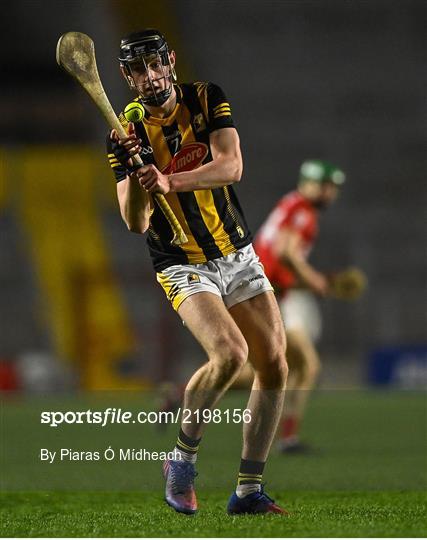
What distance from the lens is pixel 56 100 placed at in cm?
1834

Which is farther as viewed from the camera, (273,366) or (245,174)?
(245,174)

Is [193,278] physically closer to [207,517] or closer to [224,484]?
[207,517]

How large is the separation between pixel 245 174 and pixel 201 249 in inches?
478

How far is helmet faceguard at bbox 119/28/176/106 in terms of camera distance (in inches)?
162

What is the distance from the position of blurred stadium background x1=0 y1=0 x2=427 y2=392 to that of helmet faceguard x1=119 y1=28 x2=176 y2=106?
10.5 meters

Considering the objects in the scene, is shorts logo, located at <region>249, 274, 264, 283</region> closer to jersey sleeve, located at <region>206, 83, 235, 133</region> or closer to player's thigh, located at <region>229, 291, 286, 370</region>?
player's thigh, located at <region>229, 291, 286, 370</region>

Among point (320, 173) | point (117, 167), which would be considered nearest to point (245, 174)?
point (320, 173)

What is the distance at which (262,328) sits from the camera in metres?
4.20

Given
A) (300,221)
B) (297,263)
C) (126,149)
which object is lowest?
(297,263)

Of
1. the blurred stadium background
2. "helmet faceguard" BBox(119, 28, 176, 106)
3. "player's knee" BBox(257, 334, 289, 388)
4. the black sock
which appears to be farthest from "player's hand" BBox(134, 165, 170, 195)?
the blurred stadium background

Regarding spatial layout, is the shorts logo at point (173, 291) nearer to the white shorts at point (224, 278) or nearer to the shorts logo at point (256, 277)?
the white shorts at point (224, 278)

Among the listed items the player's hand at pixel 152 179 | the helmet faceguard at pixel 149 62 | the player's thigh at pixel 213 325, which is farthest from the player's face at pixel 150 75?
the player's thigh at pixel 213 325

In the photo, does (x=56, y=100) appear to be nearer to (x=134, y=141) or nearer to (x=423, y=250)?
(x=423, y=250)

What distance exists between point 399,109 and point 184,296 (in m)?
13.2
